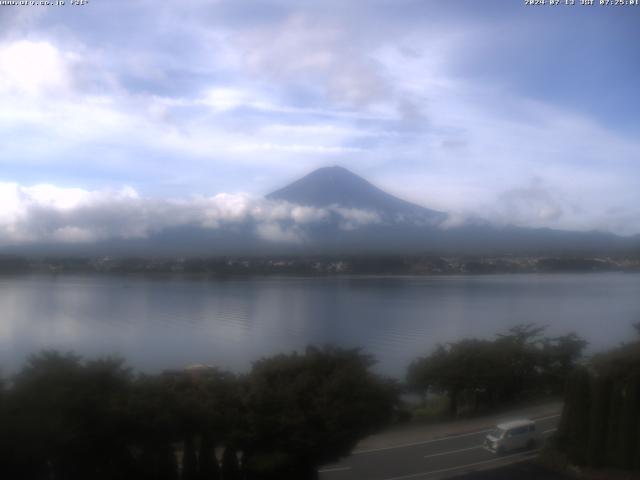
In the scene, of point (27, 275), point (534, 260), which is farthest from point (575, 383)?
point (534, 260)

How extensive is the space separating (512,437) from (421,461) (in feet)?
3.76

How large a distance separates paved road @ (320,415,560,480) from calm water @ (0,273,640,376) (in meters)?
1.59

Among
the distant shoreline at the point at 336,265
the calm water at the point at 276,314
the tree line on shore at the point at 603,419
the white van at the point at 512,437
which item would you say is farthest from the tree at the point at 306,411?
the distant shoreline at the point at 336,265

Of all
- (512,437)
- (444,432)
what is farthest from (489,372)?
(512,437)

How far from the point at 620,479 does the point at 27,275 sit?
11634mm

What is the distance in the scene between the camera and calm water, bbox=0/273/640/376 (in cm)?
1077

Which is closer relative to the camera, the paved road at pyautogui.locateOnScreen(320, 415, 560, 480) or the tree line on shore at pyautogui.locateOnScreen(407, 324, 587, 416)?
the paved road at pyautogui.locateOnScreen(320, 415, 560, 480)

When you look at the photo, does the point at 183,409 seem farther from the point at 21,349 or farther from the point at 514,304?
the point at 514,304

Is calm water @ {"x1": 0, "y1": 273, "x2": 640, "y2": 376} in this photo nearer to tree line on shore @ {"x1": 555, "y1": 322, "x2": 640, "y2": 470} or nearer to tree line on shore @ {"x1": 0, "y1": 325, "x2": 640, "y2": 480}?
tree line on shore @ {"x1": 0, "y1": 325, "x2": 640, "y2": 480}

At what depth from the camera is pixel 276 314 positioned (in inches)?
603

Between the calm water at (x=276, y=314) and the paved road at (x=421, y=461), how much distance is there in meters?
1.59

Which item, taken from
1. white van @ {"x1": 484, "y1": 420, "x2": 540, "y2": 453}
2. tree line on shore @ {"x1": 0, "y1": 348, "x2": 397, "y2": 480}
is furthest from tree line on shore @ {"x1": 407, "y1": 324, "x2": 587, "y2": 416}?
tree line on shore @ {"x1": 0, "y1": 348, "x2": 397, "y2": 480}

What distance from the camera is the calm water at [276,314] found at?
35.3ft

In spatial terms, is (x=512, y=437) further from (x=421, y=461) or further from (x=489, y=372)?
(x=489, y=372)
